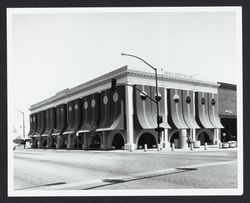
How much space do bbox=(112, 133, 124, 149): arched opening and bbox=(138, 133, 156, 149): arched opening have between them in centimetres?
314

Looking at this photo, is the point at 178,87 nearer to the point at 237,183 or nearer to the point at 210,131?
the point at 210,131

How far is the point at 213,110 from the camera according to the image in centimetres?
4850

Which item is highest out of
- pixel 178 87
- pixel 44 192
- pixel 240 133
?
pixel 178 87

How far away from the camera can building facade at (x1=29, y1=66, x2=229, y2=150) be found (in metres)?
41.4

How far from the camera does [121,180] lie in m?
16.1

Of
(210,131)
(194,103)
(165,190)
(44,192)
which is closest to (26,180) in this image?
(44,192)

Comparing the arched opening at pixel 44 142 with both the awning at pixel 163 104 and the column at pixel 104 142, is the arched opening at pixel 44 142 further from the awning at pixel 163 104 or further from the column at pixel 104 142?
the awning at pixel 163 104

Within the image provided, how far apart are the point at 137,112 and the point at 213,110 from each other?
13.4m

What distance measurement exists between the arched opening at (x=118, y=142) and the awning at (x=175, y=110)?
22.5ft

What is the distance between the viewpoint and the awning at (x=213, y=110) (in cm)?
4809

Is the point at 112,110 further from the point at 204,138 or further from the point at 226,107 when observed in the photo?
the point at 226,107

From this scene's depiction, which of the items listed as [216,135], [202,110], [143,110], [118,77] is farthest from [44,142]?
[216,135]

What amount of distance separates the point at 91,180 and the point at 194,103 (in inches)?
1285

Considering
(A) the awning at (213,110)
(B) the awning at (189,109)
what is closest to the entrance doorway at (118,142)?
(B) the awning at (189,109)
